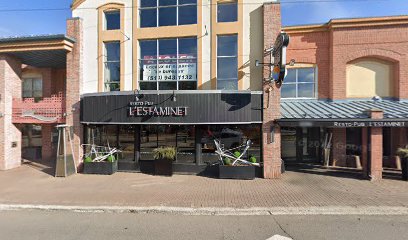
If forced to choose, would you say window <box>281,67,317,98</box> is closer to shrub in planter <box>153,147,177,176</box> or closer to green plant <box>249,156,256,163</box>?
green plant <box>249,156,256,163</box>

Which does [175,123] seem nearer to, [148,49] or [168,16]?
[148,49]

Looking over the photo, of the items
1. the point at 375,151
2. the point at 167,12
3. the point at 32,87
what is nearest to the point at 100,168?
the point at 167,12

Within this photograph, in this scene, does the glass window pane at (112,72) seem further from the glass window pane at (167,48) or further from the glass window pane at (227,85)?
the glass window pane at (227,85)

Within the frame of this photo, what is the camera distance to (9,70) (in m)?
12.8

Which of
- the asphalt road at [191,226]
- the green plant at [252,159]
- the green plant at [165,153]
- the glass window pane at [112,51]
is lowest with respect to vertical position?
the asphalt road at [191,226]

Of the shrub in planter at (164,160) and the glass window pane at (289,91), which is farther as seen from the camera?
the glass window pane at (289,91)

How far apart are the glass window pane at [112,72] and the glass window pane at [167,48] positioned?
2.30 m

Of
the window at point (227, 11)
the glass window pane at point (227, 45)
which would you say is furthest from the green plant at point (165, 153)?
the window at point (227, 11)

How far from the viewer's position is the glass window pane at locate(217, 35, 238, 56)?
11375 millimetres

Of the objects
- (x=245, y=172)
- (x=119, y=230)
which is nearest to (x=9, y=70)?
(x=119, y=230)

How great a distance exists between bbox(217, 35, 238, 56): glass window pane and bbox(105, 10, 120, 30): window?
5166 mm

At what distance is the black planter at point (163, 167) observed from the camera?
10906 mm

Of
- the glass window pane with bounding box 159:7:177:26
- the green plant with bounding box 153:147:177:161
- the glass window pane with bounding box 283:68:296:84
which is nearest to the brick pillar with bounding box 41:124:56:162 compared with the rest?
the green plant with bounding box 153:147:177:161

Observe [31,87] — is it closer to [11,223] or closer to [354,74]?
[11,223]
